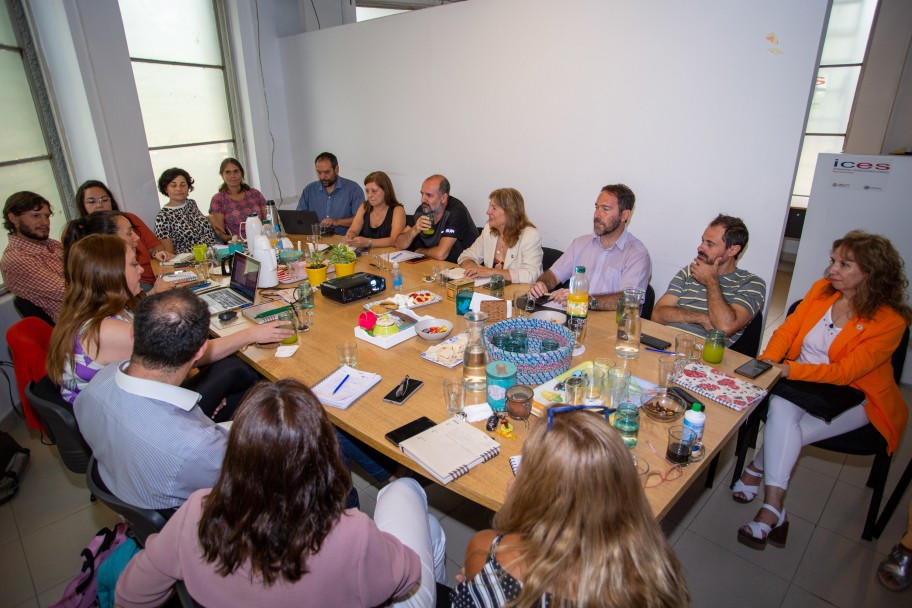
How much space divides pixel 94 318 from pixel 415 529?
5.08 feet

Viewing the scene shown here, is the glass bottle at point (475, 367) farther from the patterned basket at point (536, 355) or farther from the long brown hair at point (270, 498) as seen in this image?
the long brown hair at point (270, 498)

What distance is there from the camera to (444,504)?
258cm

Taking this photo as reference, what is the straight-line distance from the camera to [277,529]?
1.06 m

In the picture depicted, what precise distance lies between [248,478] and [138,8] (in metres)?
5.70

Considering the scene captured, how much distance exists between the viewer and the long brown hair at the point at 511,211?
142 inches

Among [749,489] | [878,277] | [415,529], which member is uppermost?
[878,277]

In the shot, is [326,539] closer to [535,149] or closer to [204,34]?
[535,149]

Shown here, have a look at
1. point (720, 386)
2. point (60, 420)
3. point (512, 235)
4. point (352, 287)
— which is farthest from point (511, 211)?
point (60, 420)

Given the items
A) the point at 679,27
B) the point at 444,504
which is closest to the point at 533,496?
the point at 444,504

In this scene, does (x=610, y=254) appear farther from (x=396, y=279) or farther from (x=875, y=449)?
(x=875, y=449)

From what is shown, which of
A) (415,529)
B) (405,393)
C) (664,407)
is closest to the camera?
(415,529)

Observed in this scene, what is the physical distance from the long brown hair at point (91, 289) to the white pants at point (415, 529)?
52.9 inches

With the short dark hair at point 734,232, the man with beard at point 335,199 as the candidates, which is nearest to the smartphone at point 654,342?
the short dark hair at point 734,232

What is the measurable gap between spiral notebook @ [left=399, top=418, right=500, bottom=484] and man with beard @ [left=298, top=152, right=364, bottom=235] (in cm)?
367
